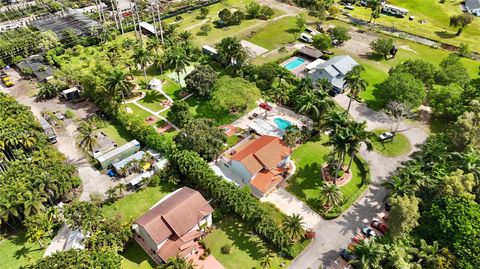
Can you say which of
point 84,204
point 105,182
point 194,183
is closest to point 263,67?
point 194,183

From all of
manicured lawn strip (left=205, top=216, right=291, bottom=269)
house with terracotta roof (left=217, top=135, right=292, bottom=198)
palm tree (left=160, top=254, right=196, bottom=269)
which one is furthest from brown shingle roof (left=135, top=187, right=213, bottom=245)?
house with terracotta roof (left=217, top=135, right=292, bottom=198)

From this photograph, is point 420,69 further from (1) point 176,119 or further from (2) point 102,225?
(2) point 102,225

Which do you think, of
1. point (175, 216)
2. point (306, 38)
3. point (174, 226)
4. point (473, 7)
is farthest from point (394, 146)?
point (473, 7)

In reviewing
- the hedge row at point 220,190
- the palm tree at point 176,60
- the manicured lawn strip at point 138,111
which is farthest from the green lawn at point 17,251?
the palm tree at point 176,60

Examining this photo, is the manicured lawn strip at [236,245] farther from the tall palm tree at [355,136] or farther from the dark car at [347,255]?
the tall palm tree at [355,136]

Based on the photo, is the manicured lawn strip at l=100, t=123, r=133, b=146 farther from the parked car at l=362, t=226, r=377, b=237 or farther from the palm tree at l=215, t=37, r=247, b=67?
the parked car at l=362, t=226, r=377, b=237

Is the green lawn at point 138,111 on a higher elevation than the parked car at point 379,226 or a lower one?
higher
